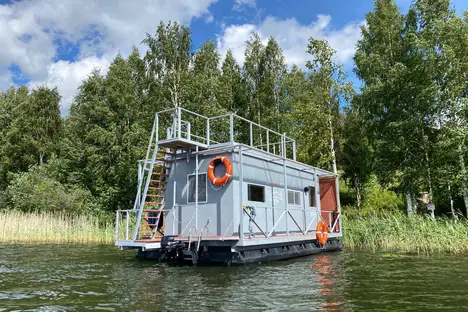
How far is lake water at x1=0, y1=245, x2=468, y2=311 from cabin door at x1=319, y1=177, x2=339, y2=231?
4649 mm

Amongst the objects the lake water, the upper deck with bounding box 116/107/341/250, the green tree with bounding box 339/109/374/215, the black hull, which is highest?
the green tree with bounding box 339/109/374/215

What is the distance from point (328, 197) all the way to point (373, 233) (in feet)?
7.75

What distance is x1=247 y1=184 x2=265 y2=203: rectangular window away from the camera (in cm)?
1154

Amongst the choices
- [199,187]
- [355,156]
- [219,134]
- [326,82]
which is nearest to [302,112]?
[326,82]

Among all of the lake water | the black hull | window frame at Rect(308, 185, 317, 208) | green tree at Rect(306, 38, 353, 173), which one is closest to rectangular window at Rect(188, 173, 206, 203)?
the black hull

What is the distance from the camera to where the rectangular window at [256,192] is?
11.5 m

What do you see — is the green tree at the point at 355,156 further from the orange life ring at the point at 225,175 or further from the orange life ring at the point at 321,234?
the orange life ring at the point at 225,175

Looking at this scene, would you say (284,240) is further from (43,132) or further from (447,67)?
(43,132)

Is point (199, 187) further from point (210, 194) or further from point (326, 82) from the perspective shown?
point (326, 82)

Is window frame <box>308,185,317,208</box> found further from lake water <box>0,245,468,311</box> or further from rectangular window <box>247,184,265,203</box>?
lake water <box>0,245,468,311</box>

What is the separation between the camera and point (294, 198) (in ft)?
45.2

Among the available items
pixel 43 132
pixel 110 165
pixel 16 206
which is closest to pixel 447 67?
pixel 110 165

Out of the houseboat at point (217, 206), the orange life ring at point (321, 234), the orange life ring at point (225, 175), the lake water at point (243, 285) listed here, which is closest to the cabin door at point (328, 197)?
the houseboat at point (217, 206)

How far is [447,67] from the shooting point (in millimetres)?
16547
